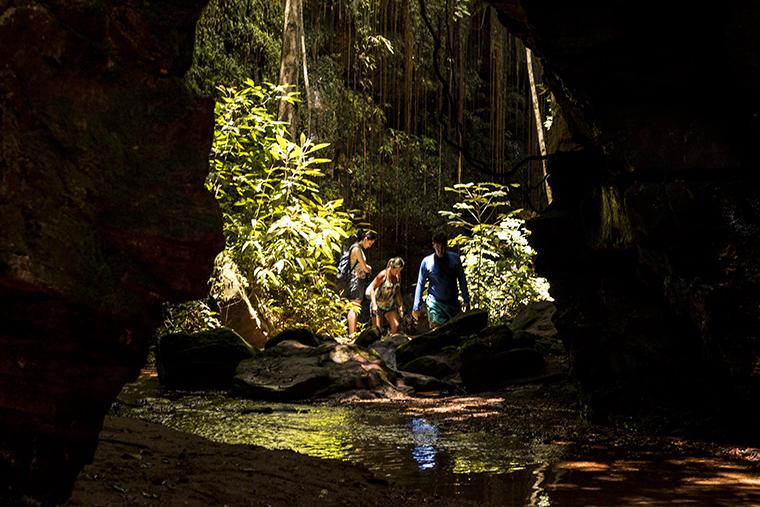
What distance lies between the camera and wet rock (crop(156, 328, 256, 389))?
10297 mm

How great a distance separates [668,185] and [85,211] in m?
4.73

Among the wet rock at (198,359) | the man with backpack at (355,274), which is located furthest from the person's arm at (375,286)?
the wet rock at (198,359)

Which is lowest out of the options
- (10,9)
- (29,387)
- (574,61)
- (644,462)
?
(644,462)

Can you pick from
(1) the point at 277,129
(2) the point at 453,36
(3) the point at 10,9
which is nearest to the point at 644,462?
(3) the point at 10,9

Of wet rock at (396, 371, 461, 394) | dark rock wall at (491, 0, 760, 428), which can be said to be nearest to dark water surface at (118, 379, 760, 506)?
dark rock wall at (491, 0, 760, 428)

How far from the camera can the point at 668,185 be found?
20.7 ft

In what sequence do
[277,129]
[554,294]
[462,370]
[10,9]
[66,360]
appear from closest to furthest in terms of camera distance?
[10,9] < [66,360] < [554,294] < [462,370] < [277,129]

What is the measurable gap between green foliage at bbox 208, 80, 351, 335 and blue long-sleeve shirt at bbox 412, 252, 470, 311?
1.83 meters

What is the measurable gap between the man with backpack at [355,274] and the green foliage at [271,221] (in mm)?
487

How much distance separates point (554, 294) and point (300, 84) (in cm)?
1207

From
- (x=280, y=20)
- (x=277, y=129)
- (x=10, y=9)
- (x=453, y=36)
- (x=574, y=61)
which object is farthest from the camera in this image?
(x=453, y=36)

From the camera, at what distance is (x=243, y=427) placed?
7012 mm

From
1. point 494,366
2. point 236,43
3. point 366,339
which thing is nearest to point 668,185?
point 494,366

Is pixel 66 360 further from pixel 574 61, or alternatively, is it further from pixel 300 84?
pixel 300 84
